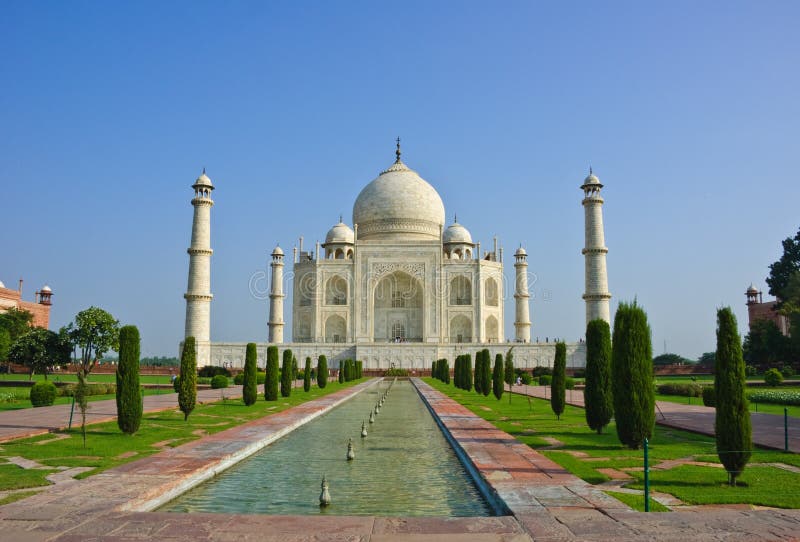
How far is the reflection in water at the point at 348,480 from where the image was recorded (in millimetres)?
5047

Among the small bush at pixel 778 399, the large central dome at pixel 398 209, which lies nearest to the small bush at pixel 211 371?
the large central dome at pixel 398 209

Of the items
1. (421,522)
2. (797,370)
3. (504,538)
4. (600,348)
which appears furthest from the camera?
(797,370)

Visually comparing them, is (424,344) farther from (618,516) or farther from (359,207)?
(618,516)

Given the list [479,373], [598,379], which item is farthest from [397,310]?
[598,379]

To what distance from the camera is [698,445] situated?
7883 millimetres

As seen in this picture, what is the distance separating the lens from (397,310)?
37.9m

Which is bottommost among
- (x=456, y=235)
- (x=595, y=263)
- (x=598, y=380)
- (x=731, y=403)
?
(x=731, y=403)

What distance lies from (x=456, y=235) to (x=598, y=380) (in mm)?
31557

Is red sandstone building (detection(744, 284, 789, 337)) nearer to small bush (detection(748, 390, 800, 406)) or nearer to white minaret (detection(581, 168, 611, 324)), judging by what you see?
white minaret (detection(581, 168, 611, 324))

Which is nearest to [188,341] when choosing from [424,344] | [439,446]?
[439,446]

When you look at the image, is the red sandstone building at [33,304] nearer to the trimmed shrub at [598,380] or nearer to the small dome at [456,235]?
the small dome at [456,235]

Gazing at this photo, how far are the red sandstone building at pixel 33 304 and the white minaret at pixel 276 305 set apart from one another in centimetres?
1428

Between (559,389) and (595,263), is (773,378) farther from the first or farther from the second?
(559,389)

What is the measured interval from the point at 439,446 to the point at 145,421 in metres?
5.04
